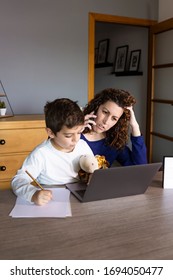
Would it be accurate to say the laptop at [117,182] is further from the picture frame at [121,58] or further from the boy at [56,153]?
the picture frame at [121,58]

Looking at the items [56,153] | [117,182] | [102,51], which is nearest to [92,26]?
[102,51]

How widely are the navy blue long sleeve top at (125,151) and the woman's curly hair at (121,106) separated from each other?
1.5 inches

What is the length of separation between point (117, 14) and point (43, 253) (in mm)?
3160

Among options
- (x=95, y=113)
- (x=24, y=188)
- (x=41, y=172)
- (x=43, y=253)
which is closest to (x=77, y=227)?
(x=43, y=253)

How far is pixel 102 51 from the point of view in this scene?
16.1ft

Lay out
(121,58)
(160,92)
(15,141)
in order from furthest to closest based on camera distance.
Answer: (121,58) < (160,92) < (15,141)

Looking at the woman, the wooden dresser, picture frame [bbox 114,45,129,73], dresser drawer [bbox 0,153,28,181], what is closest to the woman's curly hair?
the woman

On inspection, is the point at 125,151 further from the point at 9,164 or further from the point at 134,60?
the point at 134,60

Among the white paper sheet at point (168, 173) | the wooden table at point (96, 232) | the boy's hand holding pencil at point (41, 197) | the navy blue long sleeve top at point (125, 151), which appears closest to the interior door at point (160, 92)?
the navy blue long sleeve top at point (125, 151)

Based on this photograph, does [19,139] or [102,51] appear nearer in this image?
[19,139]

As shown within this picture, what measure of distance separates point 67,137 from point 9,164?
59.1 inches
